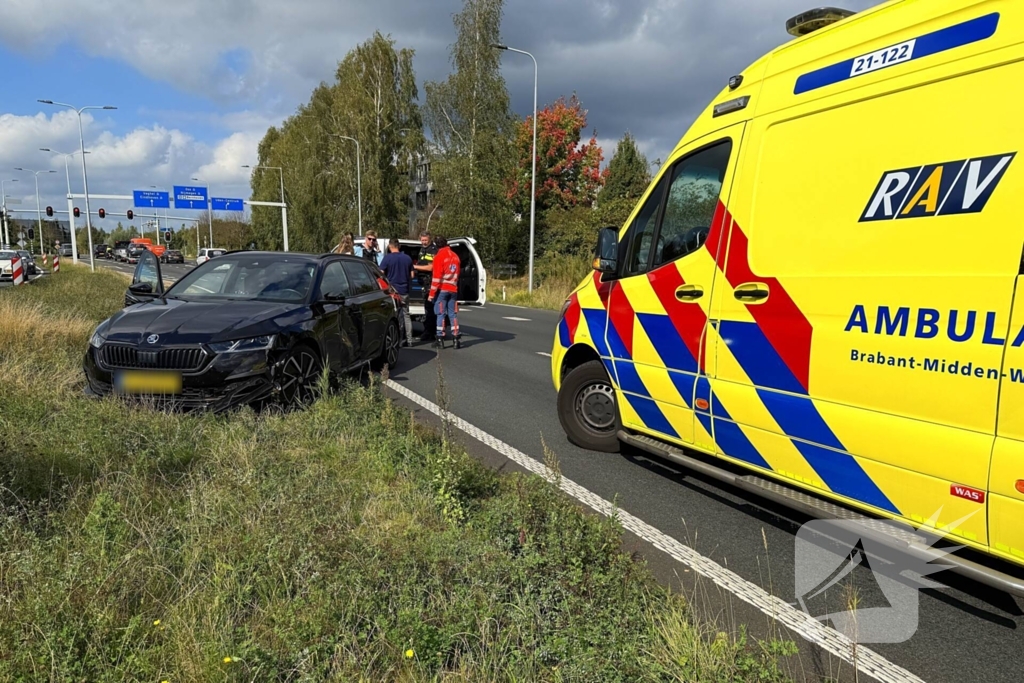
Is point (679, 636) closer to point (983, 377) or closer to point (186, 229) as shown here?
point (983, 377)

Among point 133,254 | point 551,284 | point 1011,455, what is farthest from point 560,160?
point 133,254

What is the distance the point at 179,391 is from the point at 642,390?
3.58 m

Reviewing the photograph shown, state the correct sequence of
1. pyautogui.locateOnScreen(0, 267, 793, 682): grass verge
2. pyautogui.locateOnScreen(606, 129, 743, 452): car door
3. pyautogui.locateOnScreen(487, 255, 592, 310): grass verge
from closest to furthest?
pyautogui.locateOnScreen(0, 267, 793, 682): grass verge < pyautogui.locateOnScreen(606, 129, 743, 452): car door < pyautogui.locateOnScreen(487, 255, 592, 310): grass verge

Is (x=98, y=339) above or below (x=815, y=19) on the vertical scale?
below

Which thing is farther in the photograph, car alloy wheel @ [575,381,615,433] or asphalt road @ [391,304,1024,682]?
car alloy wheel @ [575,381,615,433]

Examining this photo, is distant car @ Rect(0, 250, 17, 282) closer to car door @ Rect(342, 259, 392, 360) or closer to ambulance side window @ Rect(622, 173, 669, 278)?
car door @ Rect(342, 259, 392, 360)

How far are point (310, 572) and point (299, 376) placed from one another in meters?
3.24

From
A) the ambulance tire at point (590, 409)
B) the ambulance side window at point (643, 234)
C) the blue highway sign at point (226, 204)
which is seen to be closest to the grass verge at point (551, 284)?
the ambulance tire at point (590, 409)

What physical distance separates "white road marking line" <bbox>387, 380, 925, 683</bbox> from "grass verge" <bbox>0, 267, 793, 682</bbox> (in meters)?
0.34

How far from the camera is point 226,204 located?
47781 millimetres

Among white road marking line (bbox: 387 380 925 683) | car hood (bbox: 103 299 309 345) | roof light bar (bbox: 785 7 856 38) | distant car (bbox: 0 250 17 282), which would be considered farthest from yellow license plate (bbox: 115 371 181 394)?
distant car (bbox: 0 250 17 282)

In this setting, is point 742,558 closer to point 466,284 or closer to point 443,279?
point 443,279

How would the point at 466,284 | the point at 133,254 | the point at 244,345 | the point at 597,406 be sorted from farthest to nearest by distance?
the point at 133,254 < the point at 466,284 < the point at 244,345 < the point at 597,406

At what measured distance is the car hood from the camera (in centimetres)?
502
